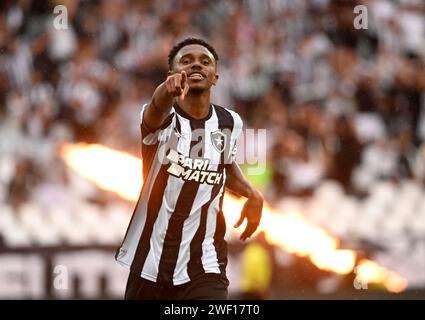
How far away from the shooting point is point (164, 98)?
17.6 ft

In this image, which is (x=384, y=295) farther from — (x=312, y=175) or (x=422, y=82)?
(x=422, y=82)

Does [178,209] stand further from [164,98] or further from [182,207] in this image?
[164,98]

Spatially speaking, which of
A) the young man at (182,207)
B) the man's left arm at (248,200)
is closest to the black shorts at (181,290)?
the young man at (182,207)

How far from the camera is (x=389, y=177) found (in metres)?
12.2

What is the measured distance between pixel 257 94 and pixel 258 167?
156 centimetres

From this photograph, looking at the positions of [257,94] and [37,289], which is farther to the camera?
[257,94]

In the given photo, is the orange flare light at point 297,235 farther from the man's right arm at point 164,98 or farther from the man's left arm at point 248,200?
the man's right arm at point 164,98

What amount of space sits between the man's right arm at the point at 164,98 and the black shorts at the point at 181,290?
881 mm

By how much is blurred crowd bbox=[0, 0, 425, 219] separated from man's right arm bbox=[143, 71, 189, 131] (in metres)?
6.00

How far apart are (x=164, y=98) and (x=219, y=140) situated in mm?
762

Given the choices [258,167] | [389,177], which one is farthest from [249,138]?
[389,177]

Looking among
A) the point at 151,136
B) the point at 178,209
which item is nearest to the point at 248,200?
the point at 178,209

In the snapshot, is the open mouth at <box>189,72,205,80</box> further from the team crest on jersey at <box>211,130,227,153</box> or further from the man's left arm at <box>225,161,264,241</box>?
the man's left arm at <box>225,161,264,241</box>

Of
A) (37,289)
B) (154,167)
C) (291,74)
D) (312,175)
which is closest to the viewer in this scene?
(154,167)
